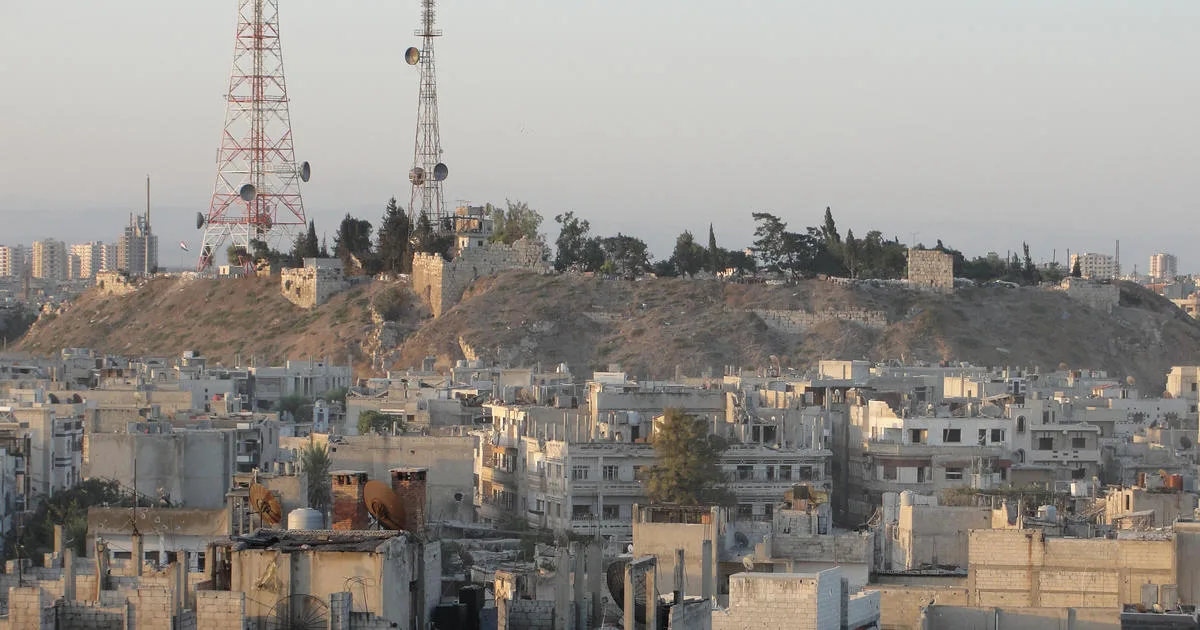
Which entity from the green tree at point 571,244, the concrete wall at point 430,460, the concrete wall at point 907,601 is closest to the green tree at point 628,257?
the green tree at point 571,244

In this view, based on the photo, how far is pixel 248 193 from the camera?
97.4 metres

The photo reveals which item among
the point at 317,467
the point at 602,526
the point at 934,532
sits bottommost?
the point at 602,526

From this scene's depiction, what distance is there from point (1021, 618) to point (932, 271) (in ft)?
247

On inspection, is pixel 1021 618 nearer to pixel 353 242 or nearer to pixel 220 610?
pixel 220 610

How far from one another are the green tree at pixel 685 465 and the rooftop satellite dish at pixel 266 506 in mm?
19992

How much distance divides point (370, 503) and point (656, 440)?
81.2 feet

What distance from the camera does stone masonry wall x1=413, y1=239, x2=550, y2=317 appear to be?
304 feet

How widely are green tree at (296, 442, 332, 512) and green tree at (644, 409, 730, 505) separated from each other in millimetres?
5310

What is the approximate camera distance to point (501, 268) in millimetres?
94875

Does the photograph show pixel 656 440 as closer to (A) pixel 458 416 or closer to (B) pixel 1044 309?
(A) pixel 458 416

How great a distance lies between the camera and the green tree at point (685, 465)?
4059cm

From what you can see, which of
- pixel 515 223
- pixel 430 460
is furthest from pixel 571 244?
pixel 430 460

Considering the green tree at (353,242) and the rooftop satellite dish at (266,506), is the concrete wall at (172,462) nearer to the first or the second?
the rooftop satellite dish at (266,506)

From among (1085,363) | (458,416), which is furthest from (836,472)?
(1085,363)
